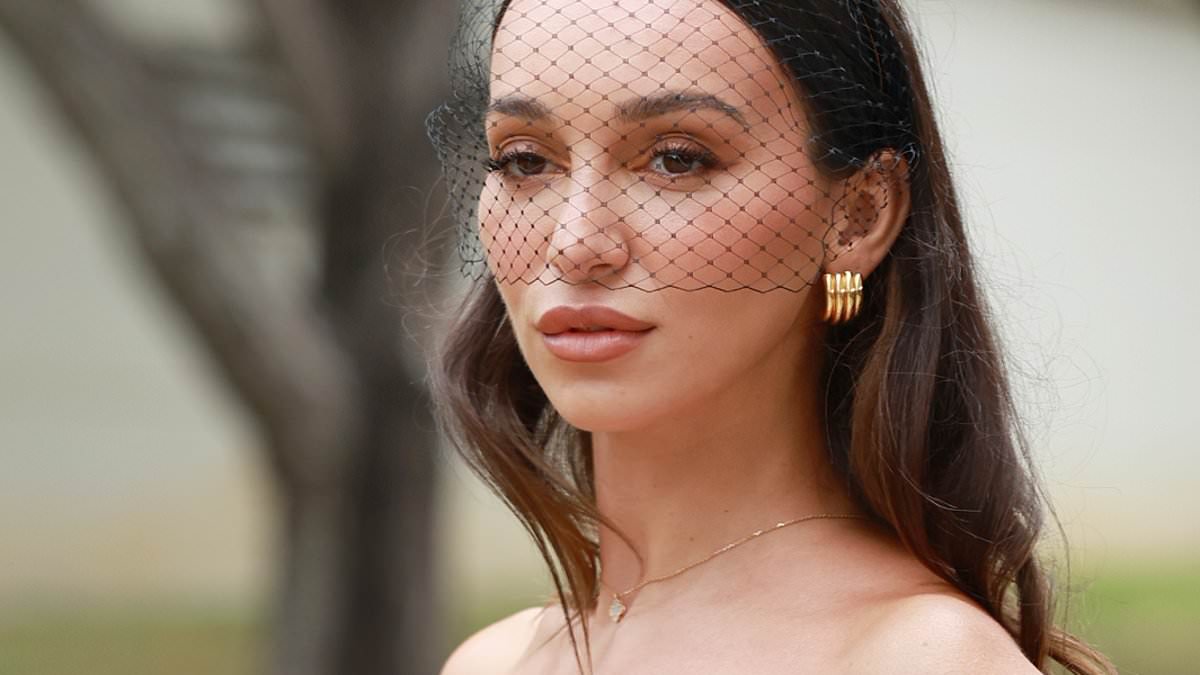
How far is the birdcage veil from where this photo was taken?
216cm

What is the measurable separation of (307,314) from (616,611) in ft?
11.4

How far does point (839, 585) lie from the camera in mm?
2211

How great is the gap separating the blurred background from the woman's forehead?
52cm

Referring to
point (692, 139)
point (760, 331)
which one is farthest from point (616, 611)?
point (692, 139)

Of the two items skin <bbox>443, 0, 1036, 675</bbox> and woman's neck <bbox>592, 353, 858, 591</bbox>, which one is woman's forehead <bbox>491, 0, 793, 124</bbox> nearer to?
skin <bbox>443, 0, 1036, 675</bbox>

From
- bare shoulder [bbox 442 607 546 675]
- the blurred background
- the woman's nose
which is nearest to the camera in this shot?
the woman's nose

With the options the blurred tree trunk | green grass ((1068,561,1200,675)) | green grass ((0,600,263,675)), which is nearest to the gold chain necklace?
the blurred tree trunk

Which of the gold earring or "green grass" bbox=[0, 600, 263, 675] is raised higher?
the gold earring

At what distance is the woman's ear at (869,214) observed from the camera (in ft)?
7.50

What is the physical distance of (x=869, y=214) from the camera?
7.60 feet

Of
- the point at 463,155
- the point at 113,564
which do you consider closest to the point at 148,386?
the point at 113,564

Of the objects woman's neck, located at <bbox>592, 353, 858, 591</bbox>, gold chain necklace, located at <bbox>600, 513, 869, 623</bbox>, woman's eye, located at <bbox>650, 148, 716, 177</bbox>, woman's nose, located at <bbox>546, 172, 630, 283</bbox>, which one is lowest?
gold chain necklace, located at <bbox>600, 513, 869, 623</bbox>

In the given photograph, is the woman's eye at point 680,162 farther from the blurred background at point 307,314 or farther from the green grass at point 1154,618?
the green grass at point 1154,618

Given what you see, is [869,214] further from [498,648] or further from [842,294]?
[498,648]
